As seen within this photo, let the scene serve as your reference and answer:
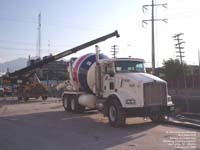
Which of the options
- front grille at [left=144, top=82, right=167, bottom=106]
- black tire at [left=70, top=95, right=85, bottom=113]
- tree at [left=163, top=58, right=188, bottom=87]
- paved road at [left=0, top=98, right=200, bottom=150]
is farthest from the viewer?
tree at [left=163, top=58, right=188, bottom=87]

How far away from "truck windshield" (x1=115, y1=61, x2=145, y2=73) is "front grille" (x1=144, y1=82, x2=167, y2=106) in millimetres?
1976

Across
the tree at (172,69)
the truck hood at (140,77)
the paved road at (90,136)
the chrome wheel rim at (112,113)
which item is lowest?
the paved road at (90,136)

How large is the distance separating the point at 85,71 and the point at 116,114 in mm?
6224

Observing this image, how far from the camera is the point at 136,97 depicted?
15016mm

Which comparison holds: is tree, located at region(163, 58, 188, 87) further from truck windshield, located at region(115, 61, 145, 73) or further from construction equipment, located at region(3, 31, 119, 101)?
truck windshield, located at region(115, 61, 145, 73)

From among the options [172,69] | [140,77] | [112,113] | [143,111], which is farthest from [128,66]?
[172,69]

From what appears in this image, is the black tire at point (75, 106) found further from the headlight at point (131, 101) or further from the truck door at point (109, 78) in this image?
the headlight at point (131, 101)

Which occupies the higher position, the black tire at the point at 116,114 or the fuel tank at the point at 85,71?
the fuel tank at the point at 85,71

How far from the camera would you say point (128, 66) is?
55.1 ft

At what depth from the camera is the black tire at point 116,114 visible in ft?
49.0

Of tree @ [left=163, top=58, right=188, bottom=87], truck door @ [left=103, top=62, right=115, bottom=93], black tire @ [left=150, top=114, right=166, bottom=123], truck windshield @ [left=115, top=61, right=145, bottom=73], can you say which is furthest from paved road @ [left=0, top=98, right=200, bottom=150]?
tree @ [left=163, top=58, right=188, bottom=87]

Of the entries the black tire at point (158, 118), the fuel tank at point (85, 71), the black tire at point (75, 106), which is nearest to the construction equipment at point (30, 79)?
the fuel tank at point (85, 71)

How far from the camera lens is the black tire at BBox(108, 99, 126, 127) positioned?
1494cm

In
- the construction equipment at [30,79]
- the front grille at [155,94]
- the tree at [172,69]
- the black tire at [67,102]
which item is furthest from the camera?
the tree at [172,69]
